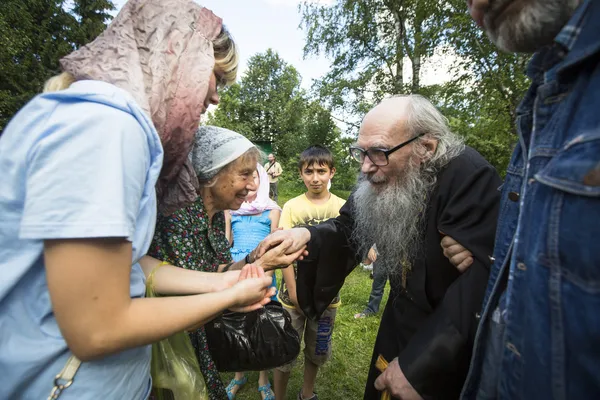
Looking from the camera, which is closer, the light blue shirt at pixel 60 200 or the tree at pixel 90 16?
the light blue shirt at pixel 60 200

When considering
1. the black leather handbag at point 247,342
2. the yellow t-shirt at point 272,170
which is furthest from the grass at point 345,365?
the yellow t-shirt at point 272,170

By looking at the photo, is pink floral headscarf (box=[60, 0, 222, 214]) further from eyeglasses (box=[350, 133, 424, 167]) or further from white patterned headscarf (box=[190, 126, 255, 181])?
eyeglasses (box=[350, 133, 424, 167])

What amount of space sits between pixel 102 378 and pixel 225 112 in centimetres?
4404

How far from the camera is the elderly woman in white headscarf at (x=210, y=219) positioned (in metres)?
1.67

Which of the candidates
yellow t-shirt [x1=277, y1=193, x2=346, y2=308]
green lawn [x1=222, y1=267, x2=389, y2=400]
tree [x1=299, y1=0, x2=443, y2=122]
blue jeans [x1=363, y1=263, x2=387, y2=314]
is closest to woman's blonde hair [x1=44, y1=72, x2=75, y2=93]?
yellow t-shirt [x1=277, y1=193, x2=346, y2=308]

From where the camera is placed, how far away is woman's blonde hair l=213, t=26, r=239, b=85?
4.40 feet

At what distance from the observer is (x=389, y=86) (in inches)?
586

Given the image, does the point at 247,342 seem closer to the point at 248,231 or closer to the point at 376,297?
the point at 248,231

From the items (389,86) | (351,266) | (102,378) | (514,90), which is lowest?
(351,266)

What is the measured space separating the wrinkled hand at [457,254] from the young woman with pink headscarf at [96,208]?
1.16m

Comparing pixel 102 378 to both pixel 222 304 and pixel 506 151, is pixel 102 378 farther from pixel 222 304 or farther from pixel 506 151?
pixel 506 151

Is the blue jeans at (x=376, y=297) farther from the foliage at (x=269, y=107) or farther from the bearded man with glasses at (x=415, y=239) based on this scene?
the foliage at (x=269, y=107)

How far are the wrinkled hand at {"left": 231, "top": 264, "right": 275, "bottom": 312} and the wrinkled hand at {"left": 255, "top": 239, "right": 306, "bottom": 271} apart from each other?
22.0 inches

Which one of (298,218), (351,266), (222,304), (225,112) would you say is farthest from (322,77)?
(225,112)
